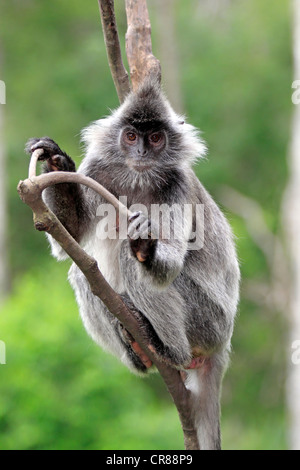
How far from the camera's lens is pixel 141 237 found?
5402 millimetres

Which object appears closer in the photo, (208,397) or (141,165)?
(141,165)

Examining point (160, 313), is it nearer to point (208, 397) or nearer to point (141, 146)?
point (208, 397)

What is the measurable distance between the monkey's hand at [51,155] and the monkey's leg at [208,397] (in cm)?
246

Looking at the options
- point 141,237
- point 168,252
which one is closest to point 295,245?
point 168,252

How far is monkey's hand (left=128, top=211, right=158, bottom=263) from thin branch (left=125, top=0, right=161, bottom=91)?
5.86 ft

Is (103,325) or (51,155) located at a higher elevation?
(51,155)

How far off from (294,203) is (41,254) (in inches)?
509

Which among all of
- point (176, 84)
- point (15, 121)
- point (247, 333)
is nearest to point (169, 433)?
point (176, 84)

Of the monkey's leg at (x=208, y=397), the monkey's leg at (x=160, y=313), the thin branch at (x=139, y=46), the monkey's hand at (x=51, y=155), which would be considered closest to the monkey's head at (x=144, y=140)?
the thin branch at (x=139, y=46)

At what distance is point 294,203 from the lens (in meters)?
14.6

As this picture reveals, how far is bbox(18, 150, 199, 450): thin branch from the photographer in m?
4.69

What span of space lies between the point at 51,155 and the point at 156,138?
1194 mm

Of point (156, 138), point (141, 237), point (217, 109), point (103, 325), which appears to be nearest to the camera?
point (141, 237)

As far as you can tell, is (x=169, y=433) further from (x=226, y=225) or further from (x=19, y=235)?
(x=19, y=235)
